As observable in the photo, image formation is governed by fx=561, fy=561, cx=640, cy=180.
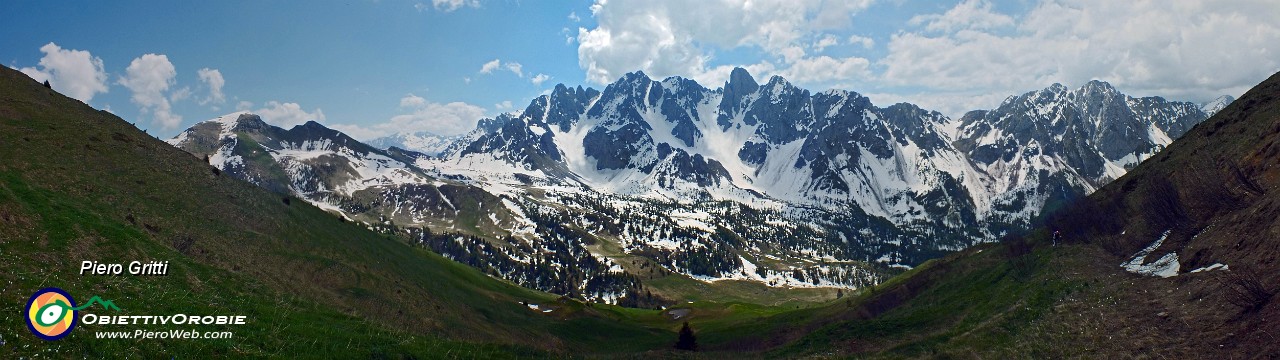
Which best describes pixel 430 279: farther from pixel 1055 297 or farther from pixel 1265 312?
pixel 1265 312

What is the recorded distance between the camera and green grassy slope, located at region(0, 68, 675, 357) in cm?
2228

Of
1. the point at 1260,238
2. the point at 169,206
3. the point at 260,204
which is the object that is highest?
the point at 260,204

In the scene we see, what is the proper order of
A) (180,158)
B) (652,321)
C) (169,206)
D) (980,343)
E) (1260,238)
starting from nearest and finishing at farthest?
(1260,238)
(980,343)
(169,206)
(180,158)
(652,321)

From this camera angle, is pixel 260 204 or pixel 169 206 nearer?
pixel 169 206

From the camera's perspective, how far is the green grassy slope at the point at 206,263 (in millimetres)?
22281

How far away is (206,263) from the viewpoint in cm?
3838

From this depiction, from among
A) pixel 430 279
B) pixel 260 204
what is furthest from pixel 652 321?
pixel 260 204

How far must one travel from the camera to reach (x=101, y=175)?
4859 cm

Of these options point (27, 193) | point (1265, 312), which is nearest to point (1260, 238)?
point (1265, 312)

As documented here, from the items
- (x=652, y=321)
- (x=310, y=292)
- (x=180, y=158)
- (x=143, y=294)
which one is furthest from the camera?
(x=652, y=321)

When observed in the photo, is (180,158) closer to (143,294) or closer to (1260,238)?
(143,294)

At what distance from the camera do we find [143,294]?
23578 millimetres

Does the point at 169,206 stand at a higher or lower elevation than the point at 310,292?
higher

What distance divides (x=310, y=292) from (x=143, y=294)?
24094 mm
